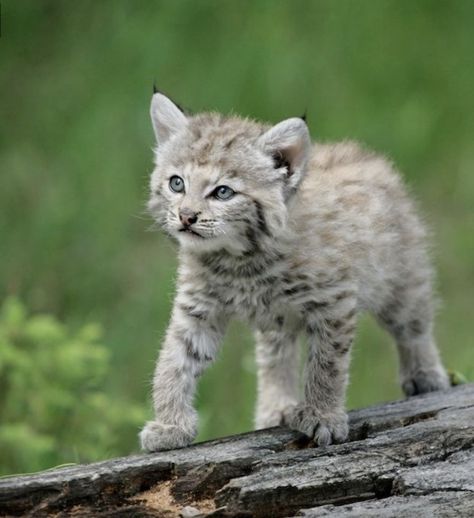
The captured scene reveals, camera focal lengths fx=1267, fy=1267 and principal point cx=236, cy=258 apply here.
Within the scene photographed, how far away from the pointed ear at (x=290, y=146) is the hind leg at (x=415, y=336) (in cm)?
132

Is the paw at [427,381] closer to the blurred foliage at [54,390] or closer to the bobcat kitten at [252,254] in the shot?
the bobcat kitten at [252,254]

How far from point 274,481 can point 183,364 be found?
1.14 meters

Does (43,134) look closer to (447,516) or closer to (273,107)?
(273,107)

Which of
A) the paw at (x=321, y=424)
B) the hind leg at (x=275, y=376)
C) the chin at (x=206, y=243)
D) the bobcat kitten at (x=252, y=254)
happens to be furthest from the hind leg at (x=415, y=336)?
the chin at (x=206, y=243)

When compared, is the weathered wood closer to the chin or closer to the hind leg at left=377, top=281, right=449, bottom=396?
the chin

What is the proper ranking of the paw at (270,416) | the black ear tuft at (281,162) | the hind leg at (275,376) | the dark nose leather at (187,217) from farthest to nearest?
the hind leg at (275,376)
the paw at (270,416)
the black ear tuft at (281,162)
the dark nose leather at (187,217)

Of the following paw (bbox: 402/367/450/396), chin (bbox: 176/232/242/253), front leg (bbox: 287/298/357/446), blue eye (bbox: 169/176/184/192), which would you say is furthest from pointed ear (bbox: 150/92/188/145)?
paw (bbox: 402/367/450/396)

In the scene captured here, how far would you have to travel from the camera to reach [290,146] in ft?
19.9

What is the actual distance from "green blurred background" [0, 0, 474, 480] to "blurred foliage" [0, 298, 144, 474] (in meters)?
1.23

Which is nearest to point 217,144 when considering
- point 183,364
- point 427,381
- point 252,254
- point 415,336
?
point 252,254

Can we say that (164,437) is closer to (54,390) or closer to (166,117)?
(166,117)

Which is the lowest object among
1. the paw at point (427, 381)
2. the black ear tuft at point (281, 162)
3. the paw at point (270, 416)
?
the paw at point (270, 416)

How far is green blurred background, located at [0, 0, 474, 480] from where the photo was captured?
9859 mm

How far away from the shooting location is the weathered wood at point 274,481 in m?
4.95
